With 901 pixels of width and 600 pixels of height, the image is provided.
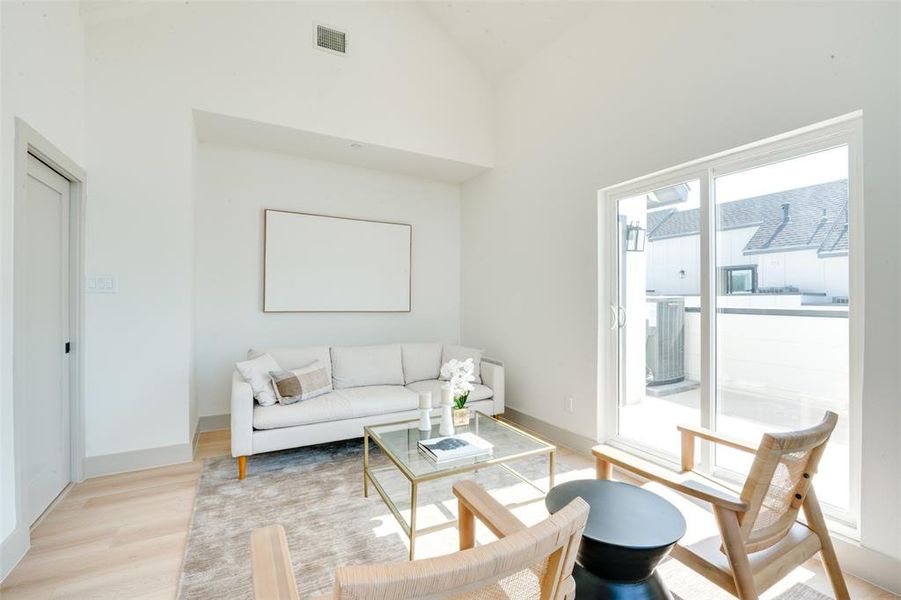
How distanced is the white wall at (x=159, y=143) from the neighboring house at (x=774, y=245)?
299 centimetres

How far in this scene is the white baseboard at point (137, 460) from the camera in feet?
9.53

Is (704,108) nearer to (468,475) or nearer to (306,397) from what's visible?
(468,475)

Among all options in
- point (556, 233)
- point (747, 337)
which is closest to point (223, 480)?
point (556, 233)

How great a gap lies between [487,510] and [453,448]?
104 centimetres

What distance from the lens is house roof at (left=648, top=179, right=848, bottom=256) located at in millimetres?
2094

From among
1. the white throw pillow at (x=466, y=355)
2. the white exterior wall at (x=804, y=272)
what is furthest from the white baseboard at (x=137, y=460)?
the white exterior wall at (x=804, y=272)

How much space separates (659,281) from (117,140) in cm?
405

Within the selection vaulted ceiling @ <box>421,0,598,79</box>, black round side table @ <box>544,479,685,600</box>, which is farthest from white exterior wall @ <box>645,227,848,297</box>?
vaulted ceiling @ <box>421,0,598,79</box>

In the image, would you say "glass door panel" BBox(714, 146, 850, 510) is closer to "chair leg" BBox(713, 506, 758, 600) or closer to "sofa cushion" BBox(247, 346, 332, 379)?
"chair leg" BBox(713, 506, 758, 600)

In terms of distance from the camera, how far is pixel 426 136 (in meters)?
4.10

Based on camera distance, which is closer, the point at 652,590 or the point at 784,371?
A: the point at 652,590

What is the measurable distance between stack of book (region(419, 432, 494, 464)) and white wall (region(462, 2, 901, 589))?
51.7 inches

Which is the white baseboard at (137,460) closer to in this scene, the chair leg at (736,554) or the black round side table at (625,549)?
the black round side table at (625,549)

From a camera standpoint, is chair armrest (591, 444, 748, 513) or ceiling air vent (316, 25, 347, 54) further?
ceiling air vent (316, 25, 347, 54)
